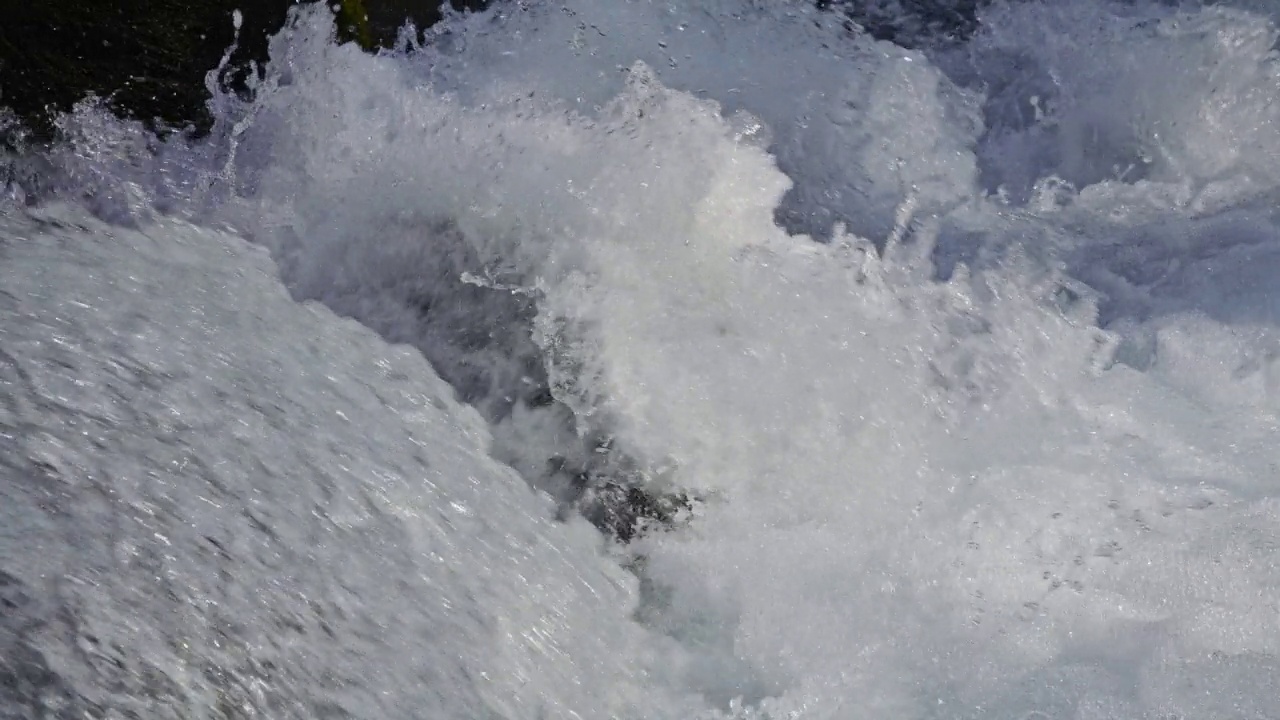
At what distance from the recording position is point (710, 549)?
2.74m

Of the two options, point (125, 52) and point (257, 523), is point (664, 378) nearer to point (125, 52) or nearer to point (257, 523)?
point (257, 523)

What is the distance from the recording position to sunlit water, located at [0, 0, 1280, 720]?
2129 mm

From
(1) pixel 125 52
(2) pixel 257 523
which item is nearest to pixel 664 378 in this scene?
(2) pixel 257 523

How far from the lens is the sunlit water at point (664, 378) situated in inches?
83.8

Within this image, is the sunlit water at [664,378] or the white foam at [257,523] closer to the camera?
the white foam at [257,523]

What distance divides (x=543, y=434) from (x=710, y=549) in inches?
19.0

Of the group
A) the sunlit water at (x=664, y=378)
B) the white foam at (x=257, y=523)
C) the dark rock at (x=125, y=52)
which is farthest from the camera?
the dark rock at (x=125, y=52)

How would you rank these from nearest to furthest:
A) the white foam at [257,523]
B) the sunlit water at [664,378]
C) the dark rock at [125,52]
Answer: the white foam at [257,523] → the sunlit water at [664,378] → the dark rock at [125,52]

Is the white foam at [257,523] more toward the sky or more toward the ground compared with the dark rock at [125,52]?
more toward the ground

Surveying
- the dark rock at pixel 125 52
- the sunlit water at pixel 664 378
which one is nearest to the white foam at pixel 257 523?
the sunlit water at pixel 664 378

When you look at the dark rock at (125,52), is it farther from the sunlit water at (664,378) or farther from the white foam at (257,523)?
the white foam at (257,523)

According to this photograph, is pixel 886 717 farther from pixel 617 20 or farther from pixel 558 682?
pixel 617 20

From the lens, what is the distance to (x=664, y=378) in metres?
2.80

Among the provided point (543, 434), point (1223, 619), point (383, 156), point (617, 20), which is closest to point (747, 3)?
point (617, 20)
